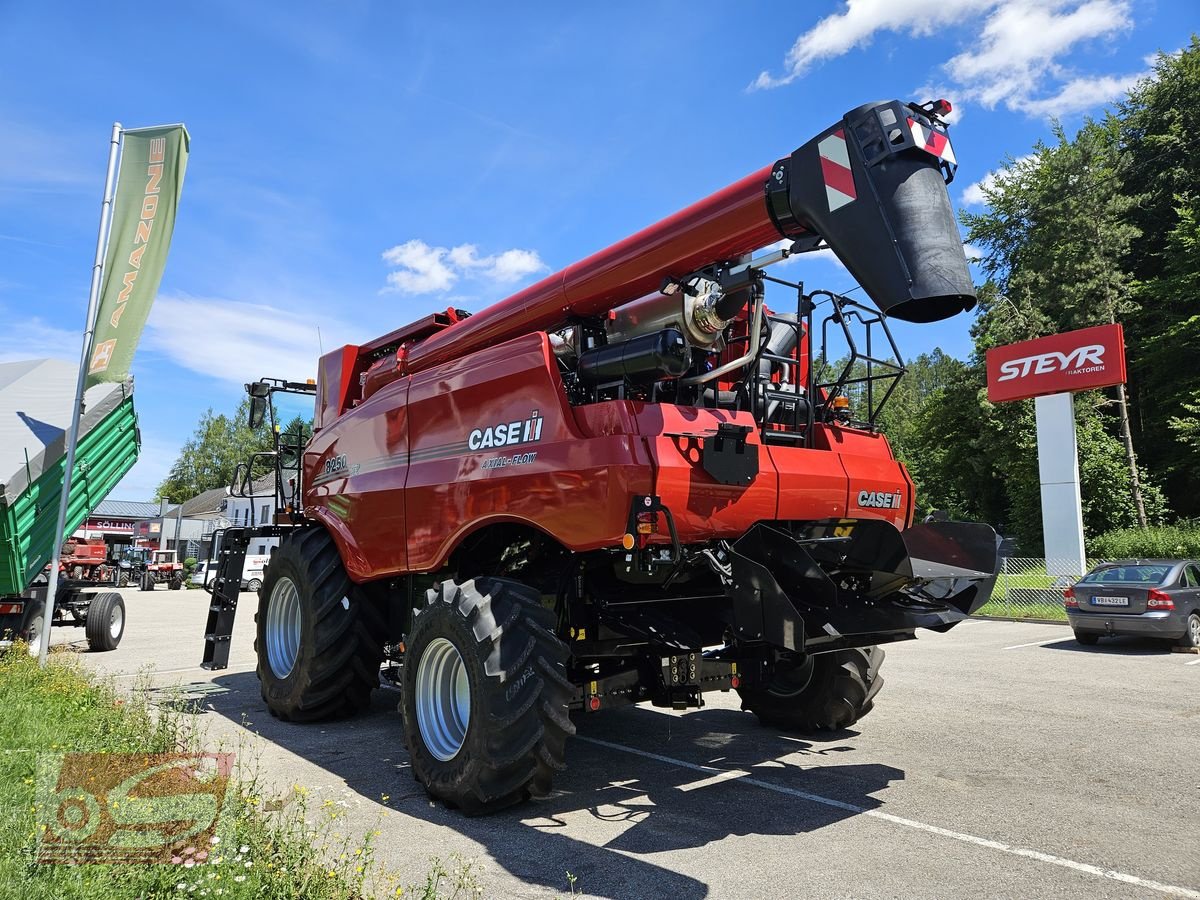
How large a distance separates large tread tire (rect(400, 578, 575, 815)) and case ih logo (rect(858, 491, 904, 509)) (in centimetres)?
231

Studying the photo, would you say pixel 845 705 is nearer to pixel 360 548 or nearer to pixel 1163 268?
pixel 360 548

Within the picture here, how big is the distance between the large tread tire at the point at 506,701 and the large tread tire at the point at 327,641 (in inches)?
88.6

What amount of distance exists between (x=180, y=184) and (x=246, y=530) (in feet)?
13.9

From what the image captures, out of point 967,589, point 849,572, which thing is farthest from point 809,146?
point 967,589

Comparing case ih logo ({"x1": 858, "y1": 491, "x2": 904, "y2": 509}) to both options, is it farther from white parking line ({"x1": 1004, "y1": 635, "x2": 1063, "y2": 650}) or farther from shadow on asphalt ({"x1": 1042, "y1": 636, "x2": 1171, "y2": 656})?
shadow on asphalt ({"x1": 1042, "y1": 636, "x2": 1171, "y2": 656})

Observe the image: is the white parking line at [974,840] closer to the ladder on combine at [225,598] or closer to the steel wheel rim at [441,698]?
the steel wheel rim at [441,698]

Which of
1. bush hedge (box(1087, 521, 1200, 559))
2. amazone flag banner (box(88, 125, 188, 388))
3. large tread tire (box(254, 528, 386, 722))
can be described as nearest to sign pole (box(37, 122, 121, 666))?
amazone flag banner (box(88, 125, 188, 388))

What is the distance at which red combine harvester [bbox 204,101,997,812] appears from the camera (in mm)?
4207

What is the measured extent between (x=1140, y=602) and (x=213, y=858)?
13.3 metres

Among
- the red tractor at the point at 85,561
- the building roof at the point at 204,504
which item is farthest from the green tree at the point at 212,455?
the red tractor at the point at 85,561

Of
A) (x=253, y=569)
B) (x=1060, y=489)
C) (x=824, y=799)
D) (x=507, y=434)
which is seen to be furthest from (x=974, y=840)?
(x=253, y=569)

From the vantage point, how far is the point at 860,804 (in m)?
4.90

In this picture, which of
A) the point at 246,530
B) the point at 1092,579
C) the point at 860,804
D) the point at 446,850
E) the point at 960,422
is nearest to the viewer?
the point at 446,850

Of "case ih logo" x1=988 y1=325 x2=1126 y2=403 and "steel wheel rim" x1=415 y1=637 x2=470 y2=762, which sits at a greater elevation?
"case ih logo" x1=988 y1=325 x2=1126 y2=403
